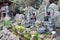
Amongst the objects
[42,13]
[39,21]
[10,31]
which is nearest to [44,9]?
[42,13]

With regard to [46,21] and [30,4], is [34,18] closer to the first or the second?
[46,21]

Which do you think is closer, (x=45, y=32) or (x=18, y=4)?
(x=45, y=32)

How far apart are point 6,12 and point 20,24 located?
122 cm

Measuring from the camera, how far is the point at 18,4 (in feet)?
23.6

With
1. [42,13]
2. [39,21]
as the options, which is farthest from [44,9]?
[39,21]

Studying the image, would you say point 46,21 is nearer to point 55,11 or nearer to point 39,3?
point 55,11

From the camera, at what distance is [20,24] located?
19.2ft

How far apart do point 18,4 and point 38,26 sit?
6.78ft

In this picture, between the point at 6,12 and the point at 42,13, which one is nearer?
the point at 42,13

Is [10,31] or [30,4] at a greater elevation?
[30,4]

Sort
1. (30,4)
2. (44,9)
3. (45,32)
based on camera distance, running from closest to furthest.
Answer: (45,32) → (44,9) → (30,4)

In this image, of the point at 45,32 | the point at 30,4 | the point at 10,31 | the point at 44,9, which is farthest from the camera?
the point at 30,4

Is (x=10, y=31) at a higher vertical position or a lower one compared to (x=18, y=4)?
lower

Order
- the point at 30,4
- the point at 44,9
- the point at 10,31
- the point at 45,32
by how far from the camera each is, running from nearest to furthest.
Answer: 1. the point at 45,32
2. the point at 10,31
3. the point at 44,9
4. the point at 30,4
